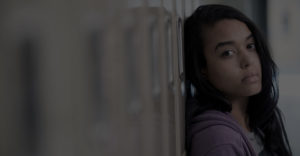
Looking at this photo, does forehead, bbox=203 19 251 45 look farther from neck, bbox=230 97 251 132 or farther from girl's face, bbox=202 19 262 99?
neck, bbox=230 97 251 132

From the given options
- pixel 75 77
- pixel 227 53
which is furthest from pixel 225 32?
pixel 75 77

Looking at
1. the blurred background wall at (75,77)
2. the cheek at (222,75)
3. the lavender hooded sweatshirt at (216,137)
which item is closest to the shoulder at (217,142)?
the lavender hooded sweatshirt at (216,137)

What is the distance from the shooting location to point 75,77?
0.51ft

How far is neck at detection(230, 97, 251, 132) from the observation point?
38.3 inches

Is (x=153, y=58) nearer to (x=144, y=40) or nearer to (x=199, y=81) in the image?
(x=144, y=40)

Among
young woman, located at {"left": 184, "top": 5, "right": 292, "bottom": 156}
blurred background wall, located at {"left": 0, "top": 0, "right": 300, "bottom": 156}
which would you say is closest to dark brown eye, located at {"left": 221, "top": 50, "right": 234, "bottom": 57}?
→ young woman, located at {"left": 184, "top": 5, "right": 292, "bottom": 156}

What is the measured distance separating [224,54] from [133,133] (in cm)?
62

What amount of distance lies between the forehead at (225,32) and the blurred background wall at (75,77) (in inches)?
21.1

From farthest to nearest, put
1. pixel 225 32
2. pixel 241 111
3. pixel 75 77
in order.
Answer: pixel 241 111
pixel 225 32
pixel 75 77

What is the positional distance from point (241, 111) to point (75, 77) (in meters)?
0.91

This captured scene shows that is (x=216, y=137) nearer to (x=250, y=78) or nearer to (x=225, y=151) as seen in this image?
(x=225, y=151)

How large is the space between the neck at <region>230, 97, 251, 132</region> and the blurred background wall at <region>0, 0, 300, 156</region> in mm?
700

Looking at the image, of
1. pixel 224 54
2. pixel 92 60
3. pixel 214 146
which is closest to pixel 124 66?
pixel 92 60

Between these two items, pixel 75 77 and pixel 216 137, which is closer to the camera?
pixel 75 77
